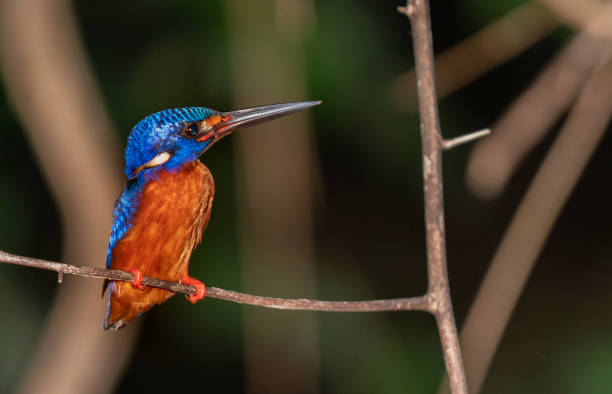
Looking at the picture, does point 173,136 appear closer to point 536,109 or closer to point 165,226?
point 165,226

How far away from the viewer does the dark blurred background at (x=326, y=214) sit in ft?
11.1

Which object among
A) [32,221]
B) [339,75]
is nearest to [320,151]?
[339,75]

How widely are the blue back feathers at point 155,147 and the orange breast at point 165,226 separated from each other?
0.02m

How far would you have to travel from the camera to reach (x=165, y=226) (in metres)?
2.07

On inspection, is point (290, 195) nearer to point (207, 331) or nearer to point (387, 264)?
point (207, 331)

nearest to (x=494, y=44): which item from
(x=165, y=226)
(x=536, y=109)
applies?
(x=536, y=109)

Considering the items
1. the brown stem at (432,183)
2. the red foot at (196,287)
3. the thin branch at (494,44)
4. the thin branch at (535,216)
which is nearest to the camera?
the brown stem at (432,183)

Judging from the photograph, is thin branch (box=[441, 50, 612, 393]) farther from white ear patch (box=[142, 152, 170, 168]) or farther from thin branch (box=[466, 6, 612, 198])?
white ear patch (box=[142, 152, 170, 168])

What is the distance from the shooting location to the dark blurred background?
11.1ft

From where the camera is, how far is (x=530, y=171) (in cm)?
487

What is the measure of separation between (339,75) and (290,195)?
0.58m

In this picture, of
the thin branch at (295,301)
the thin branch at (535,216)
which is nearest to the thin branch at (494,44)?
the thin branch at (535,216)

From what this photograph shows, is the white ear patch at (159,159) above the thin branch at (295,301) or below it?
above

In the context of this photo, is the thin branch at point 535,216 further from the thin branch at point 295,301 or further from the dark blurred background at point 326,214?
the thin branch at point 295,301
